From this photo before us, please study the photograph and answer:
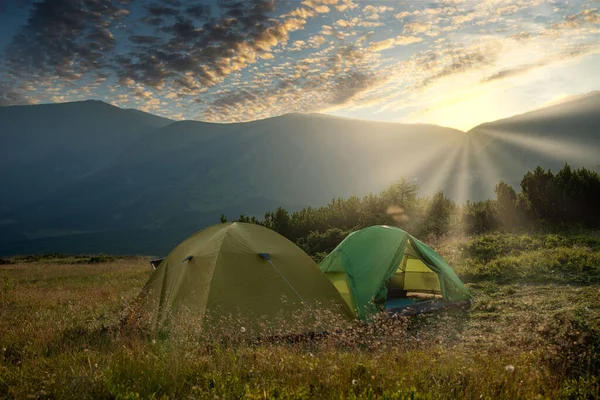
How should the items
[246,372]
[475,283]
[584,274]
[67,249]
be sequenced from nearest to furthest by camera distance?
[246,372], [584,274], [475,283], [67,249]

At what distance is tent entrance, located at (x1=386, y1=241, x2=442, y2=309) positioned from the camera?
1216cm

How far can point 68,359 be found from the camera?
15.9 feet

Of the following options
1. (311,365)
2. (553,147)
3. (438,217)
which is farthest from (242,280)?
(553,147)

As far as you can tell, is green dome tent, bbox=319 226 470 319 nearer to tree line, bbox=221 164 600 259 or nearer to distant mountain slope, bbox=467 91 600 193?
tree line, bbox=221 164 600 259

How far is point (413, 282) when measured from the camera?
1300 cm

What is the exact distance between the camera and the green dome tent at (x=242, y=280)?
23.4 ft

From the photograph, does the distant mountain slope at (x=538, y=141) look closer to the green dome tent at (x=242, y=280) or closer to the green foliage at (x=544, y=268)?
the green foliage at (x=544, y=268)

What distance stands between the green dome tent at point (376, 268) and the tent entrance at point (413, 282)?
0.25 meters

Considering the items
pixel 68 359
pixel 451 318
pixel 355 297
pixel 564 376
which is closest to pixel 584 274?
pixel 451 318

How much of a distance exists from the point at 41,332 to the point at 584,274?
1515 centimetres

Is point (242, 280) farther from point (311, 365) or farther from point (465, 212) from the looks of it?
point (465, 212)

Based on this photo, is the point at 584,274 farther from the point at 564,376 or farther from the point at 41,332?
the point at 41,332

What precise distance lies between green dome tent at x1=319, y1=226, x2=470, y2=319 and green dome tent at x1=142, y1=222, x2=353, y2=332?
56.7 inches

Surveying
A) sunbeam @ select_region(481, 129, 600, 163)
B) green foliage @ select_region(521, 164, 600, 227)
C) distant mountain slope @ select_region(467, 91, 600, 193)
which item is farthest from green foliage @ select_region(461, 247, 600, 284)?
sunbeam @ select_region(481, 129, 600, 163)
